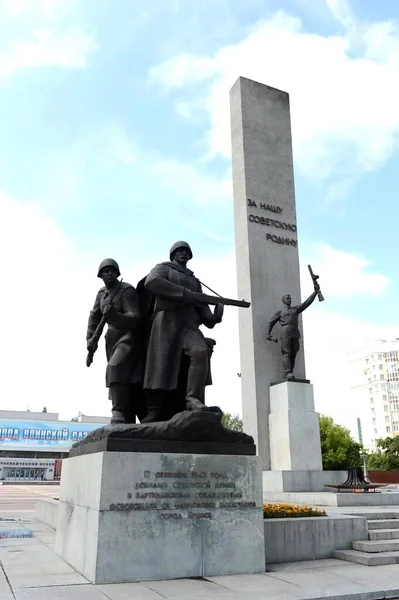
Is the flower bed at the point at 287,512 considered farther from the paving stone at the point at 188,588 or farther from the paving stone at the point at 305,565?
the paving stone at the point at 188,588

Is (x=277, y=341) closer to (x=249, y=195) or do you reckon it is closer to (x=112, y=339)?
(x=249, y=195)

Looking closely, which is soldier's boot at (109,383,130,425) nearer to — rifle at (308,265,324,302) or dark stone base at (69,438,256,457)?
dark stone base at (69,438,256,457)

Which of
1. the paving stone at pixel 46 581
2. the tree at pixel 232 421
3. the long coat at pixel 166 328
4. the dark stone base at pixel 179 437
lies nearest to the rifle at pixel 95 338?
the long coat at pixel 166 328

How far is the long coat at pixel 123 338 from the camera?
23.6 ft

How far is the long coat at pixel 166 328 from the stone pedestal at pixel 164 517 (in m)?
1.12

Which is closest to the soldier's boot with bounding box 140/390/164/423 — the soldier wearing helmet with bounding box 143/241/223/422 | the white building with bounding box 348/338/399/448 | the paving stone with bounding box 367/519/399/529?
the soldier wearing helmet with bounding box 143/241/223/422

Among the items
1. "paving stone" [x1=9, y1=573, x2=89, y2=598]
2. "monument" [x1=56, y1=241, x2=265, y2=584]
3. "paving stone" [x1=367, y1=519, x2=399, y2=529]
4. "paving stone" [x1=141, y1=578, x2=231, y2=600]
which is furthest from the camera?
"paving stone" [x1=367, y1=519, x2=399, y2=529]

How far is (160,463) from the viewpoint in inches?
245

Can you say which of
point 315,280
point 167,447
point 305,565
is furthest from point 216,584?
point 315,280

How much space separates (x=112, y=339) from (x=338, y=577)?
4.07 meters

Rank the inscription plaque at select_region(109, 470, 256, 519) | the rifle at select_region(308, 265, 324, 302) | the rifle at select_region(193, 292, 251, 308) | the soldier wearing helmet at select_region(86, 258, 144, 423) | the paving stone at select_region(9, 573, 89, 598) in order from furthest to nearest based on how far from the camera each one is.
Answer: the rifle at select_region(308, 265, 324, 302)
the rifle at select_region(193, 292, 251, 308)
the soldier wearing helmet at select_region(86, 258, 144, 423)
the inscription plaque at select_region(109, 470, 256, 519)
the paving stone at select_region(9, 573, 89, 598)

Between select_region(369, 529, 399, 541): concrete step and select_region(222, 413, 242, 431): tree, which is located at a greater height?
select_region(222, 413, 242, 431): tree

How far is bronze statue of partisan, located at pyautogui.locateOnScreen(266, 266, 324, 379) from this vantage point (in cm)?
1567

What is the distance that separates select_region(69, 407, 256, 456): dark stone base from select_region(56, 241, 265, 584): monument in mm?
13
